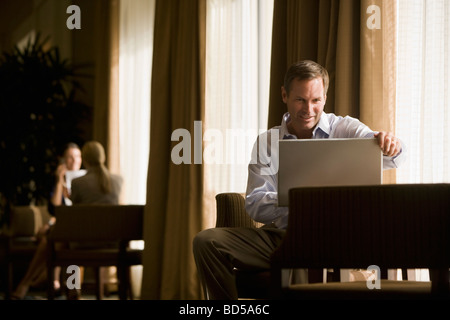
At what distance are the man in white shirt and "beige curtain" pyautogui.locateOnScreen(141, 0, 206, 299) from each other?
2.45m

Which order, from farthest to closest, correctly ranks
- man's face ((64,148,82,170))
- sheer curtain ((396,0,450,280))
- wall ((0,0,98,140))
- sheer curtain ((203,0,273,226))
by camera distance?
wall ((0,0,98,140)) → man's face ((64,148,82,170)) → sheer curtain ((203,0,273,226)) → sheer curtain ((396,0,450,280))

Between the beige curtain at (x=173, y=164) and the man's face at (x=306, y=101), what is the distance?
2.52m

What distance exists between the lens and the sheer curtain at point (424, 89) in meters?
3.46

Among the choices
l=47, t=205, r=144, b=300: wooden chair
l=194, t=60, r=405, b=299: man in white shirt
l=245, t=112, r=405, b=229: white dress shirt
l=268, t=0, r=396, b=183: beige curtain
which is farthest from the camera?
l=47, t=205, r=144, b=300: wooden chair

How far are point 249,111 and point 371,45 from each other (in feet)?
5.39

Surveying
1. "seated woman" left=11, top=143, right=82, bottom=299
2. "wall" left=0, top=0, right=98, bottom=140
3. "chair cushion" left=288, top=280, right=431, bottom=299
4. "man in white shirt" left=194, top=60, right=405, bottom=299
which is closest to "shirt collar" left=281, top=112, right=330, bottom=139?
"man in white shirt" left=194, top=60, right=405, bottom=299

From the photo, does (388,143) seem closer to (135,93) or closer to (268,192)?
(268,192)

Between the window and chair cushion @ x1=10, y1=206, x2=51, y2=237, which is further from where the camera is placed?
chair cushion @ x1=10, y1=206, x2=51, y2=237

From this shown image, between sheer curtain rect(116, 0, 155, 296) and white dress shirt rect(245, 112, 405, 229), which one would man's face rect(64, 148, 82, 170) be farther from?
white dress shirt rect(245, 112, 405, 229)

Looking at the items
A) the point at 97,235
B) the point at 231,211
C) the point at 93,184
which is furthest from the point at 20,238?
the point at 231,211

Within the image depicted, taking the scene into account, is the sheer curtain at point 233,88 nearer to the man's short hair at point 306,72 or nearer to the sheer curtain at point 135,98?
the sheer curtain at point 135,98

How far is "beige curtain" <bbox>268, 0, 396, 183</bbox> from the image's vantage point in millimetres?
3711

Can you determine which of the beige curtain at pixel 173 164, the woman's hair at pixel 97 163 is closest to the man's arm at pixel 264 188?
the beige curtain at pixel 173 164

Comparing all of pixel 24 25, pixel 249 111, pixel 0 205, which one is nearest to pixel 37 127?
pixel 0 205
